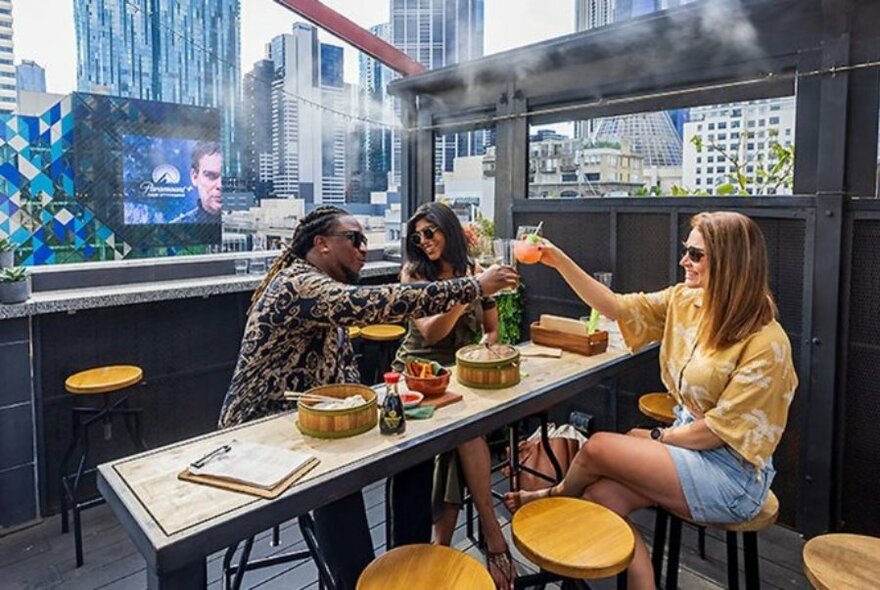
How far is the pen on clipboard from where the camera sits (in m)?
1.45

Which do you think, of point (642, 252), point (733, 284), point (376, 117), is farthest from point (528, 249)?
point (376, 117)

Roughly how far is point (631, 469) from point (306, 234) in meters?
1.35

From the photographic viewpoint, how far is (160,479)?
4.64 feet

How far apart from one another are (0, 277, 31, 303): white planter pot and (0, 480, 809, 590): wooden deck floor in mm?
1148

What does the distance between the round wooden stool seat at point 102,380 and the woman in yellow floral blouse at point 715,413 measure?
2.15 metres

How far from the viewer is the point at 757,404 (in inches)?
72.7

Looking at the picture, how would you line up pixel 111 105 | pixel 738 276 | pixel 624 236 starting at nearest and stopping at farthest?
pixel 738 276 < pixel 624 236 < pixel 111 105

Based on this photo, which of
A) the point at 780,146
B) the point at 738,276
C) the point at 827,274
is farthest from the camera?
the point at 780,146

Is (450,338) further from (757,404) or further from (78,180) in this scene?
(78,180)

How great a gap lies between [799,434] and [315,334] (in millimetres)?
2384

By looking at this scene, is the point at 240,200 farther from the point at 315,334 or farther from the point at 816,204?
the point at 816,204

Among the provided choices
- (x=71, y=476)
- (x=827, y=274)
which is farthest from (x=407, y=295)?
(x=71, y=476)

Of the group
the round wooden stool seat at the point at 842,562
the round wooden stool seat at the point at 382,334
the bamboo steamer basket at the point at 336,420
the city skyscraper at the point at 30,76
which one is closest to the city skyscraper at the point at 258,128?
the city skyscraper at the point at 30,76

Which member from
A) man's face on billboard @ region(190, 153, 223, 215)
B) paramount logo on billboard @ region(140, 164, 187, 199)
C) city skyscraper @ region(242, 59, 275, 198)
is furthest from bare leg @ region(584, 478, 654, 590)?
paramount logo on billboard @ region(140, 164, 187, 199)
